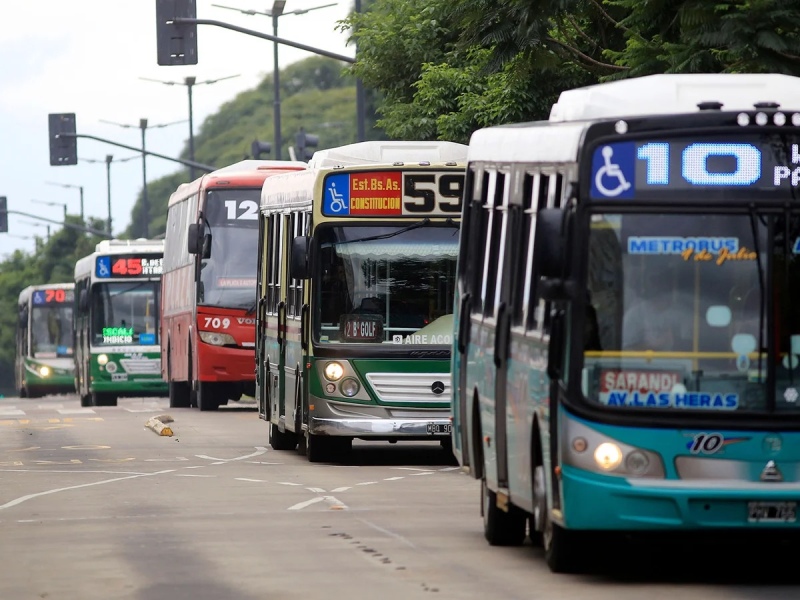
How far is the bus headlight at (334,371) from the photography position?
21.2 meters

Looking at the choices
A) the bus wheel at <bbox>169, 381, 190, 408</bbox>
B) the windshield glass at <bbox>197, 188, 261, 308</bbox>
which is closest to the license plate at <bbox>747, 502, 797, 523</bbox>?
the windshield glass at <bbox>197, 188, 261, 308</bbox>

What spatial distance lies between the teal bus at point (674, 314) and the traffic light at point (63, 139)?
42070mm

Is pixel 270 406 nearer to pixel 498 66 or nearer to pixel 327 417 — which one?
pixel 327 417

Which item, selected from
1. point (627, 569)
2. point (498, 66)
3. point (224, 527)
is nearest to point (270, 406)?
point (498, 66)

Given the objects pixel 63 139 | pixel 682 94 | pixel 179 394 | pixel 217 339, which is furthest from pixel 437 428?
pixel 63 139

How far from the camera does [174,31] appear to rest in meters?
32.0

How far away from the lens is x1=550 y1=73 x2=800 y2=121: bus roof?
11.8 metres

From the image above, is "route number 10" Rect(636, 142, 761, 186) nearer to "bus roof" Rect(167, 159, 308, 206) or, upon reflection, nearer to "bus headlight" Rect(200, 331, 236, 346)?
"bus roof" Rect(167, 159, 308, 206)

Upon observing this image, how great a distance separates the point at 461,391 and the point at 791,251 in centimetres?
399

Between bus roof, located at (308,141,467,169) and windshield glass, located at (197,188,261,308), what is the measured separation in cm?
1353

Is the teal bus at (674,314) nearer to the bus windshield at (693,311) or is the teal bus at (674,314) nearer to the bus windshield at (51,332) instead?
the bus windshield at (693,311)

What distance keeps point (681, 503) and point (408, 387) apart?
32.7ft

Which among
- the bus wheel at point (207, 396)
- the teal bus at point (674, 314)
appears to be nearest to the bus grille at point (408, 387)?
the teal bus at point (674, 314)

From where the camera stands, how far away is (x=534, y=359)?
1215cm
